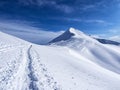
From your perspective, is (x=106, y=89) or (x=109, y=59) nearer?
(x=106, y=89)

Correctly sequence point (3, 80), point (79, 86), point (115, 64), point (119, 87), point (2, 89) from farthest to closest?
point (115, 64) → point (119, 87) → point (79, 86) → point (3, 80) → point (2, 89)

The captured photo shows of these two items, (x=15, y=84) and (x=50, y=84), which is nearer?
(x=15, y=84)

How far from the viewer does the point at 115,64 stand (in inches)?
2564

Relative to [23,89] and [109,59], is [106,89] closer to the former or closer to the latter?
[23,89]

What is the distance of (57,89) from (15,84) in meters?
2.80

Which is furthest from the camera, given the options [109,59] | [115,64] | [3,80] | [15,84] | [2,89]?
[109,59]

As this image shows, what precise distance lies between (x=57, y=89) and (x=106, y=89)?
4330 mm

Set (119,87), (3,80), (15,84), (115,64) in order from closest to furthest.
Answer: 1. (15,84)
2. (3,80)
3. (119,87)
4. (115,64)

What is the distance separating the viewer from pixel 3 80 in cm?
1240

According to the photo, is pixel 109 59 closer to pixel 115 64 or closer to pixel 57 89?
pixel 115 64

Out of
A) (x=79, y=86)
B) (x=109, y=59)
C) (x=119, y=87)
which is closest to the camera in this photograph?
(x=79, y=86)

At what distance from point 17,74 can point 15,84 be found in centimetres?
255

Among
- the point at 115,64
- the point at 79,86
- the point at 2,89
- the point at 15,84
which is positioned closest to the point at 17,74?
the point at 15,84

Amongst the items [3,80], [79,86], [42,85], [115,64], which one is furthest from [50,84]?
[115,64]
